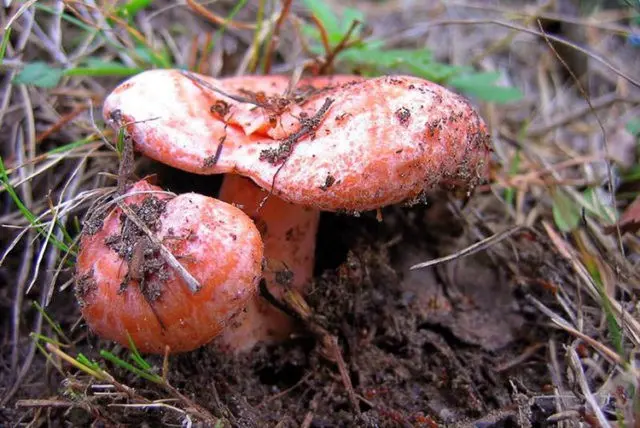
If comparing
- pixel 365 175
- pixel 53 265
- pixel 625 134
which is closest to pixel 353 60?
pixel 365 175

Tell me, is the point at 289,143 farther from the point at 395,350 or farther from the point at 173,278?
the point at 395,350

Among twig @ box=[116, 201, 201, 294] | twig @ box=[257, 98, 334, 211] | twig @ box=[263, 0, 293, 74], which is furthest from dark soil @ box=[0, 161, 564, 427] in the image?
twig @ box=[263, 0, 293, 74]

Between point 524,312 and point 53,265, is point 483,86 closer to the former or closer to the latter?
point 524,312

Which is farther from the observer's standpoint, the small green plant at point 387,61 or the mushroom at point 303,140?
the small green plant at point 387,61

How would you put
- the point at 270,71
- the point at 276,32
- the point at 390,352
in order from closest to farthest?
the point at 390,352 < the point at 276,32 < the point at 270,71

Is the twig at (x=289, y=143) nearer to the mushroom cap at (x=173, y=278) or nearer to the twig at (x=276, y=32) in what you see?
the mushroom cap at (x=173, y=278)

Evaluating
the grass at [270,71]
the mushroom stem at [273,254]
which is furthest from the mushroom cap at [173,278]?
the mushroom stem at [273,254]

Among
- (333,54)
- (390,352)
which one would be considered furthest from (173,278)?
(333,54)
